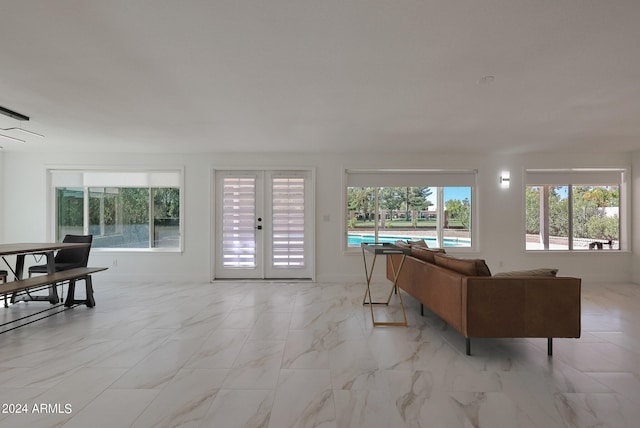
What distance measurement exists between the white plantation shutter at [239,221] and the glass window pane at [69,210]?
8.95ft

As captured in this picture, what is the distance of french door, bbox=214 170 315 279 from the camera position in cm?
575

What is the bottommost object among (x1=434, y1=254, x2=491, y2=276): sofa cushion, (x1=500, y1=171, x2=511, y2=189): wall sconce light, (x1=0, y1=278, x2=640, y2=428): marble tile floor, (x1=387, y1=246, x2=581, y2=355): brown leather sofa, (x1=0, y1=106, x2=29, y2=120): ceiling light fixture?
(x1=0, y1=278, x2=640, y2=428): marble tile floor

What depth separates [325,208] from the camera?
18.8 ft

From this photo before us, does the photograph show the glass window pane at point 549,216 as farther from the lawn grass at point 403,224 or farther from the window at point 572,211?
the lawn grass at point 403,224

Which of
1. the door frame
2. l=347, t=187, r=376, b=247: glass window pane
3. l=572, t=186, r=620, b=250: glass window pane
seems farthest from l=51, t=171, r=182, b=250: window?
l=572, t=186, r=620, b=250: glass window pane

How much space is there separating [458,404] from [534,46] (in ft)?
8.13

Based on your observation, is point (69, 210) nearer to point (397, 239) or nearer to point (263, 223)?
point (263, 223)

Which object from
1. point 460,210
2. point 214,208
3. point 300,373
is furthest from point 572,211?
point 214,208

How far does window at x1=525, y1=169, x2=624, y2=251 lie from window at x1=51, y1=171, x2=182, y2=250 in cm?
679

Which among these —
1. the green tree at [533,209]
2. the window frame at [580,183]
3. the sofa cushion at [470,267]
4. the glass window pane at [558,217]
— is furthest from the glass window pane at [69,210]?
the glass window pane at [558,217]

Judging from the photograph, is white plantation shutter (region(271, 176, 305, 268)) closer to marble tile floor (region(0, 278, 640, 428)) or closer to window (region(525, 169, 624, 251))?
marble tile floor (region(0, 278, 640, 428))

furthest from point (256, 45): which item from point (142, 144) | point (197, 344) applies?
point (142, 144)

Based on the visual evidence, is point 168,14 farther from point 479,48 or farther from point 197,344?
point 197,344

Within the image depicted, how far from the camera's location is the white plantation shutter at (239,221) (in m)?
5.75
